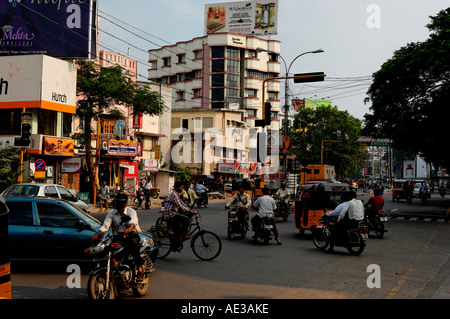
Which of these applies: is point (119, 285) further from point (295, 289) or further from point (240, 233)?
point (240, 233)

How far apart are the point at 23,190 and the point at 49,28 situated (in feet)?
55.1

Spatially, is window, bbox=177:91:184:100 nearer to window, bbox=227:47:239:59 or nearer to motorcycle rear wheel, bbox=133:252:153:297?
window, bbox=227:47:239:59

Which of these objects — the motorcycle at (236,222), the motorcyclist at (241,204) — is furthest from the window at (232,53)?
the motorcycle at (236,222)

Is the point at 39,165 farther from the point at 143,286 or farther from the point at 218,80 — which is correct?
the point at 218,80

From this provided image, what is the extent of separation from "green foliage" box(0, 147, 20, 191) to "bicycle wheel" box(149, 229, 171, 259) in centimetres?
1624

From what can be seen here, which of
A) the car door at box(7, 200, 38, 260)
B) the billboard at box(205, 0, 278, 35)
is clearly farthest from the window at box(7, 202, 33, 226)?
the billboard at box(205, 0, 278, 35)

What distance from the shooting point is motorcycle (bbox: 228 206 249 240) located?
15602 millimetres

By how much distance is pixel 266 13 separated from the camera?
8594cm

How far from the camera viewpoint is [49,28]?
32.2 m

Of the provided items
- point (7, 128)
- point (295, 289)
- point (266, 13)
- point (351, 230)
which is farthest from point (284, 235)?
point (266, 13)

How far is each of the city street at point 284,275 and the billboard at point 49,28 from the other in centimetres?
2221

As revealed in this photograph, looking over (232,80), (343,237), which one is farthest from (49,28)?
(232,80)
